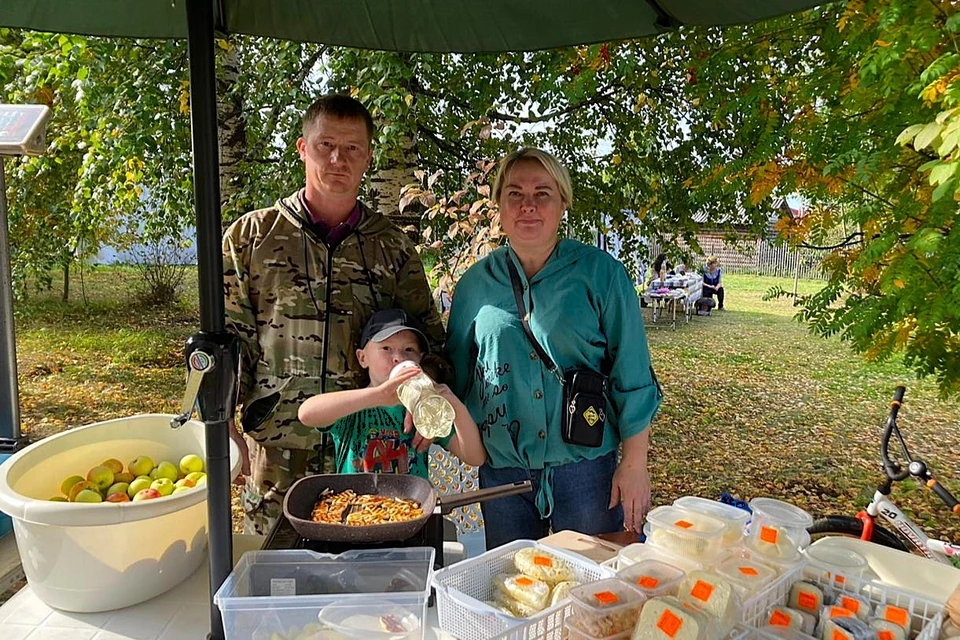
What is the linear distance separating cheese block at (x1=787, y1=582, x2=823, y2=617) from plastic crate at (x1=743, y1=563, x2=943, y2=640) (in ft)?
0.05

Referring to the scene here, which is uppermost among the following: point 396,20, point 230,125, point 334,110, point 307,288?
point 230,125

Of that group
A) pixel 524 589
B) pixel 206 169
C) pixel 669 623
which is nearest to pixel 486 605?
pixel 524 589

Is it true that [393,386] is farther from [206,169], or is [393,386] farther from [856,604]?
[856,604]

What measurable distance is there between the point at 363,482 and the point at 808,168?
2.89m

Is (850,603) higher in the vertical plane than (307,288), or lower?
lower

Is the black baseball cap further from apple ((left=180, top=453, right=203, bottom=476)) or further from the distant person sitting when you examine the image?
the distant person sitting

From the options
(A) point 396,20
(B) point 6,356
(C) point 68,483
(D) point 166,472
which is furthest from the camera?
(B) point 6,356

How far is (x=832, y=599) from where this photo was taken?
137 centimetres

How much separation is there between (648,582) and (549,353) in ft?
2.87

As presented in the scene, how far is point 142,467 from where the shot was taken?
1.75 meters

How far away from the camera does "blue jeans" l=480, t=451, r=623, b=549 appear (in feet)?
6.95

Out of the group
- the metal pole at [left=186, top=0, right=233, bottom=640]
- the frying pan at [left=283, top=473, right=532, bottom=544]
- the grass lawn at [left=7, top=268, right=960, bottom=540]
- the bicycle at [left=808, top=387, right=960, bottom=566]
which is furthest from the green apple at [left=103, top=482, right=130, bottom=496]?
the grass lawn at [left=7, top=268, right=960, bottom=540]

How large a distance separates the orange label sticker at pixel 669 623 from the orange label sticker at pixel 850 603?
0.43 m

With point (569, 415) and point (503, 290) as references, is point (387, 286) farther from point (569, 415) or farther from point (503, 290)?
point (569, 415)
